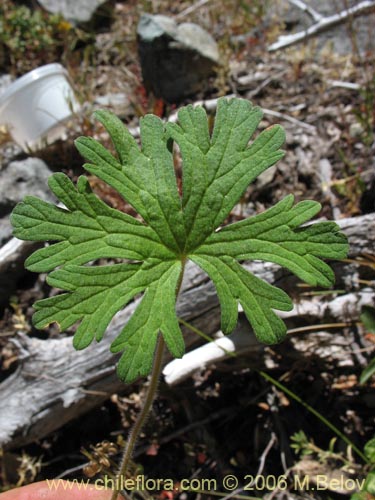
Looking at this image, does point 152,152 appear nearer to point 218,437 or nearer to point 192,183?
point 192,183

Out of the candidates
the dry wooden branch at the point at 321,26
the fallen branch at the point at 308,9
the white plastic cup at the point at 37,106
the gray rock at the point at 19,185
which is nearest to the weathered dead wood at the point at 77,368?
the gray rock at the point at 19,185

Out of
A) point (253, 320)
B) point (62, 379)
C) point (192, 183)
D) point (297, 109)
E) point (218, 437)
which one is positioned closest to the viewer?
point (253, 320)

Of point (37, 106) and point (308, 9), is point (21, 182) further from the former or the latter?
point (308, 9)

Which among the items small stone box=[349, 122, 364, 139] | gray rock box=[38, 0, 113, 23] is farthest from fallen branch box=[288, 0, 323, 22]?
gray rock box=[38, 0, 113, 23]

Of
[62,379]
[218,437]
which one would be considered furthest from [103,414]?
[218,437]

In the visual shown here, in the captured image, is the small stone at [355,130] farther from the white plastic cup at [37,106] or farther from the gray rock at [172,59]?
the white plastic cup at [37,106]
